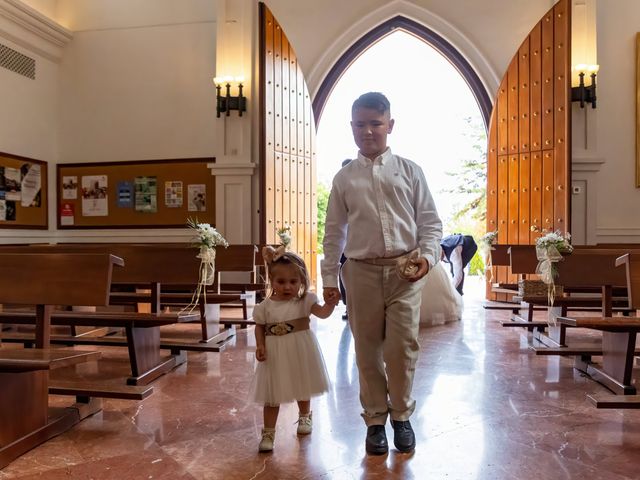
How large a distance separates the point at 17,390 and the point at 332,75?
758cm

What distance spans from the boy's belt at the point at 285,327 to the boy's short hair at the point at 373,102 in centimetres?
98

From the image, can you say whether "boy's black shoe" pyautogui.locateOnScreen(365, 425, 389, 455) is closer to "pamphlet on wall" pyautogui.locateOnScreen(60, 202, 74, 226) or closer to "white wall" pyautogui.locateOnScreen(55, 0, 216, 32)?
"white wall" pyautogui.locateOnScreen(55, 0, 216, 32)

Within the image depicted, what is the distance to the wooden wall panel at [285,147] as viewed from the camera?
783 centimetres

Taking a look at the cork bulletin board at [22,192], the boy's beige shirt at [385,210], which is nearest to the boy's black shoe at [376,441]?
the boy's beige shirt at [385,210]

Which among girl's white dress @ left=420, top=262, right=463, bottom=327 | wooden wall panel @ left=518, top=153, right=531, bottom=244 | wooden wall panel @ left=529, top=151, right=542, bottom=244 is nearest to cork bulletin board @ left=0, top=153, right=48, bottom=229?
girl's white dress @ left=420, top=262, right=463, bottom=327

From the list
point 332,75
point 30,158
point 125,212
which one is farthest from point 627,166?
point 30,158

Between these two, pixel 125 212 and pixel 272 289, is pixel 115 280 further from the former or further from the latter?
pixel 125 212

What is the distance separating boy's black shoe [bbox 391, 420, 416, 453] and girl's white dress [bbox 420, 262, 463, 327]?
358 centimetres

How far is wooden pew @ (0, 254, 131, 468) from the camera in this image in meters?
2.47

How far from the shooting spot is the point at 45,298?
9.61ft

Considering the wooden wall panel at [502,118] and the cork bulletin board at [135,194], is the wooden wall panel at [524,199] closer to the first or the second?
the wooden wall panel at [502,118]

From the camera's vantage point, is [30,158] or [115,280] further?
[30,158]

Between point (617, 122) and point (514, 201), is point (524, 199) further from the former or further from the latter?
point (617, 122)

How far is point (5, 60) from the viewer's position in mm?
8000
